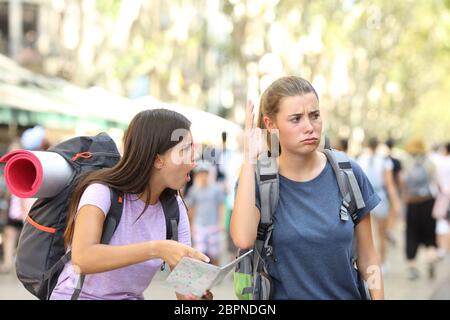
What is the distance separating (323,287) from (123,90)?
2709cm

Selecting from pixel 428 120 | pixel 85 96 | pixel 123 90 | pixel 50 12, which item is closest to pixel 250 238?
pixel 85 96

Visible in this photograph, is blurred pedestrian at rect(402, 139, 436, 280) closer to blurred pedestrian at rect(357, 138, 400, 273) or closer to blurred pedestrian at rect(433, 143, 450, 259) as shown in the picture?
blurred pedestrian at rect(433, 143, 450, 259)

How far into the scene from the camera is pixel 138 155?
364cm

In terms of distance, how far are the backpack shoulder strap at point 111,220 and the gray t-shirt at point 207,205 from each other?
9890mm

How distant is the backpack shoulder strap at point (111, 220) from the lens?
3.60 meters

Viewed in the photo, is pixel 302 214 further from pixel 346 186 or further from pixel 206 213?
pixel 206 213

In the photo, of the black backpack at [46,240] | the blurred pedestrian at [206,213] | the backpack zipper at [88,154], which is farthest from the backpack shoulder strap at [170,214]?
the blurred pedestrian at [206,213]

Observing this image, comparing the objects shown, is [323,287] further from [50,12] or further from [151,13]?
[50,12]

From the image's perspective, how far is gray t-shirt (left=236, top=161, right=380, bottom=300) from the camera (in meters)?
3.73

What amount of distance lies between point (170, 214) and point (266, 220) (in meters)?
0.36

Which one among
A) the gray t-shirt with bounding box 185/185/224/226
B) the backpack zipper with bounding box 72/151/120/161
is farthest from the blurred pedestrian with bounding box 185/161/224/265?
the backpack zipper with bounding box 72/151/120/161

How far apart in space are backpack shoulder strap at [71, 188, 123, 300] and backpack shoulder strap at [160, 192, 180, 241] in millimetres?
226
